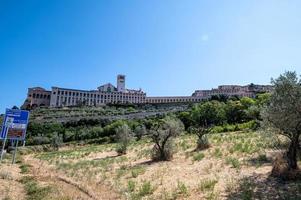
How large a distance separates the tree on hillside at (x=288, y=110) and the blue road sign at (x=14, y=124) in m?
17.3

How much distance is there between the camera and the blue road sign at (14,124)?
1833cm

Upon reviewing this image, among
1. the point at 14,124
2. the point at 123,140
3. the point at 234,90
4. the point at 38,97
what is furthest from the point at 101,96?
the point at 14,124

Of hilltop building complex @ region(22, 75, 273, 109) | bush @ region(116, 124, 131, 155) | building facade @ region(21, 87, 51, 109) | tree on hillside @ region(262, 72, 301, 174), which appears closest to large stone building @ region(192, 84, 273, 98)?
hilltop building complex @ region(22, 75, 273, 109)

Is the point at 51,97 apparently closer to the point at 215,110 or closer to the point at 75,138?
the point at 75,138

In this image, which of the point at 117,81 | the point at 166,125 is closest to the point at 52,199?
the point at 166,125

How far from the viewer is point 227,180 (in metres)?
11.3

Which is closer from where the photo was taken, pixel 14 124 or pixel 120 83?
pixel 14 124

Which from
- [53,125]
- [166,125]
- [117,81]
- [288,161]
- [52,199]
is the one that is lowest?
[52,199]

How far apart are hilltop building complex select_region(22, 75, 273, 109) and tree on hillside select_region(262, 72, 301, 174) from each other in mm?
120491

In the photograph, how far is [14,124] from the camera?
19172 mm

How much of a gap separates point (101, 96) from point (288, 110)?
144m

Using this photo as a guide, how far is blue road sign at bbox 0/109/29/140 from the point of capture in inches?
722

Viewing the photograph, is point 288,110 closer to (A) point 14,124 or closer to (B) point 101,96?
(A) point 14,124

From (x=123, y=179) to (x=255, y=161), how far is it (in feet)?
25.2
